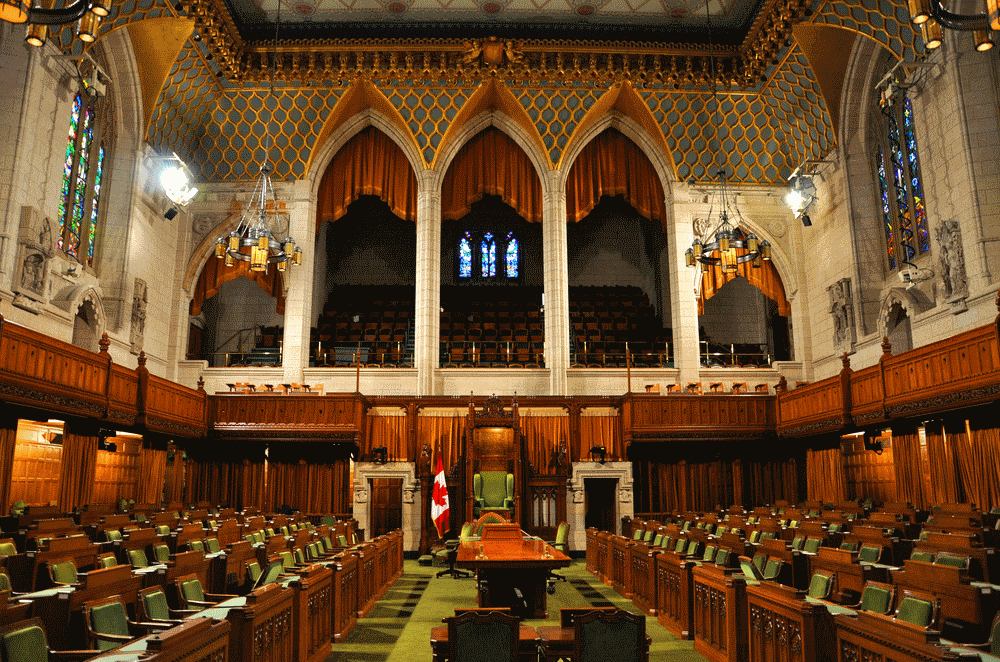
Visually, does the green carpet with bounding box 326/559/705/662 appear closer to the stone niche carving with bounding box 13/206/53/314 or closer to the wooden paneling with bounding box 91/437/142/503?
the wooden paneling with bounding box 91/437/142/503

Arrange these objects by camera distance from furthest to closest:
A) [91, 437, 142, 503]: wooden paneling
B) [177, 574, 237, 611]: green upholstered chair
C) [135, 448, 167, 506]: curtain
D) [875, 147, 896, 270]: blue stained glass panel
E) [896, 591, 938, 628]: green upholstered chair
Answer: [875, 147, 896, 270]: blue stained glass panel < [91, 437, 142, 503]: wooden paneling < [135, 448, 167, 506]: curtain < [177, 574, 237, 611]: green upholstered chair < [896, 591, 938, 628]: green upholstered chair

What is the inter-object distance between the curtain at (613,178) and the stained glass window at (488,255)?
6319 mm

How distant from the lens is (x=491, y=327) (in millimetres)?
21797

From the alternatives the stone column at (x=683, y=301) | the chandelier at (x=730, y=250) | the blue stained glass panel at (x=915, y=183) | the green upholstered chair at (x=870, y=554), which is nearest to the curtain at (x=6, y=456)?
the green upholstered chair at (x=870, y=554)

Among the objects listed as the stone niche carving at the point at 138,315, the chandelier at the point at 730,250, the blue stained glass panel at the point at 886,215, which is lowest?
the stone niche carving at the point at 138,315

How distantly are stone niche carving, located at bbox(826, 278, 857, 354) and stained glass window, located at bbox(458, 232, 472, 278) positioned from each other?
1243cm

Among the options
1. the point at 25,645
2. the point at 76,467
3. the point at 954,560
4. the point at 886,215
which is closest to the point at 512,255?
the point at 886,215

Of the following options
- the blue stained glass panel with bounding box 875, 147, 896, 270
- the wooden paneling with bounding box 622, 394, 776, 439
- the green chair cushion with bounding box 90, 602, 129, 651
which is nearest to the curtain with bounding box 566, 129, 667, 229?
the blue stained glass panel with bounding box 875, 147, 896, 270

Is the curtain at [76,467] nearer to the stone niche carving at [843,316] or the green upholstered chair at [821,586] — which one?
the green upholstered chair at [821,586]

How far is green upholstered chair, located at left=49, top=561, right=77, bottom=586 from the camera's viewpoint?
5.33 meters

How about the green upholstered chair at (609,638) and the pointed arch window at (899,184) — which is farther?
the pointed arch window at (899,184)

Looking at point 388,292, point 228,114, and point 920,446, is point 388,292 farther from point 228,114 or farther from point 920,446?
point 920,446

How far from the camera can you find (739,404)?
51.5 ft

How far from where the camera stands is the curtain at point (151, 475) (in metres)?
13.4
